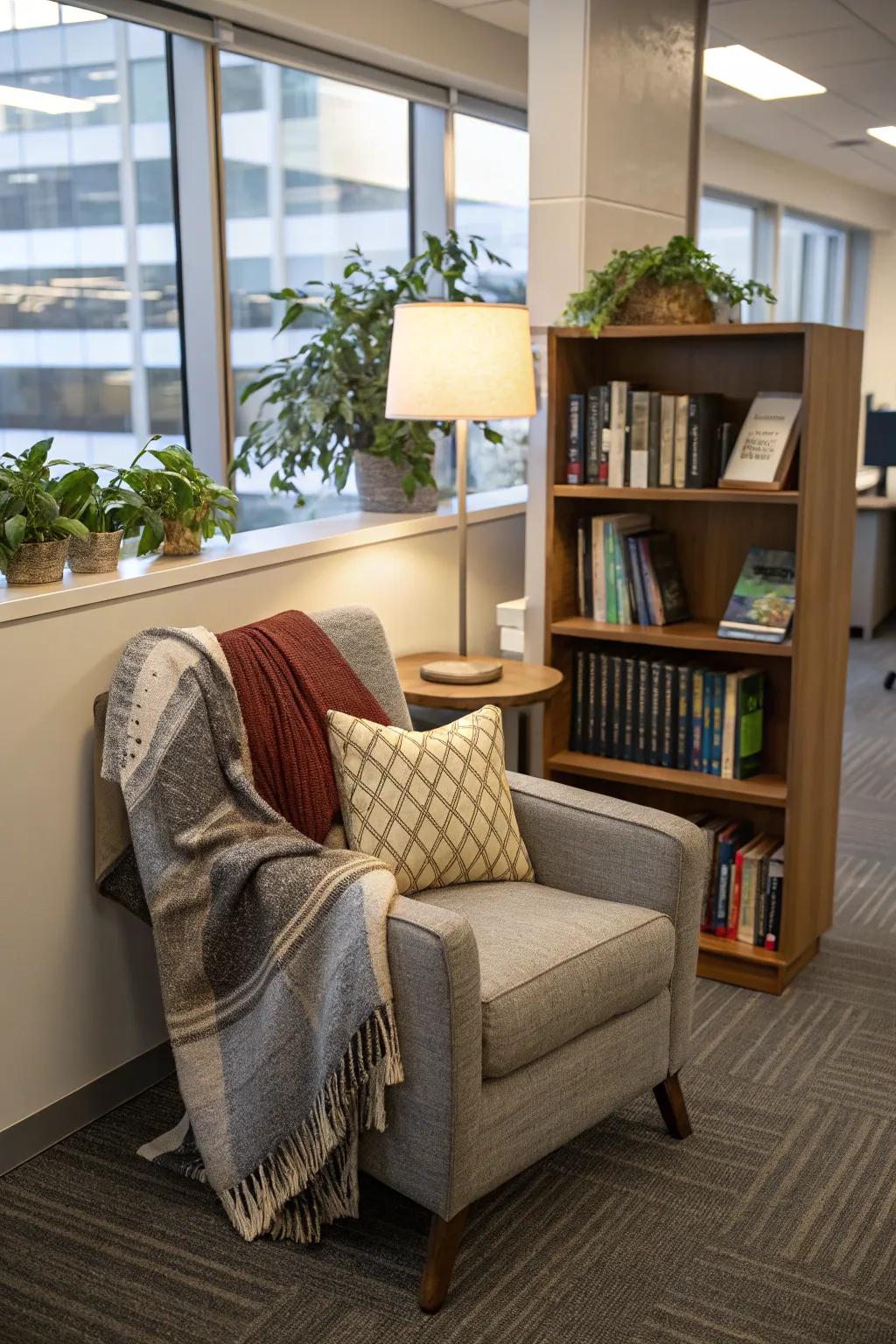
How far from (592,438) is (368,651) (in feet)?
2.75

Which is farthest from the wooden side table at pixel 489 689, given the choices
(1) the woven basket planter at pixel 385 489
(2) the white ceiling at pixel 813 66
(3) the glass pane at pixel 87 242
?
(2) the white ceiling at pixel 813 66

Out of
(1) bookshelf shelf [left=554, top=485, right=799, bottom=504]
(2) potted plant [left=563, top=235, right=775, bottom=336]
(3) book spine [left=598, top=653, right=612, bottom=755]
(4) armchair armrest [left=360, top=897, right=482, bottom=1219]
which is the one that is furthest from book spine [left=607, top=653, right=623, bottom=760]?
(4) armchair armrest [left=360, top=897, right=482, bottom=1219]

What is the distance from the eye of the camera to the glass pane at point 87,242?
→ 2.96 metres

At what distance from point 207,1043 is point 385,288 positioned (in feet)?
6.47

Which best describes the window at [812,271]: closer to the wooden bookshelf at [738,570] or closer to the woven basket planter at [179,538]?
the wooden bookshelf at [738,570]

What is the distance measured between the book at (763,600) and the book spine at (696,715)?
0.40 feet

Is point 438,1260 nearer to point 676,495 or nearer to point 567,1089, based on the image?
point 567,1089

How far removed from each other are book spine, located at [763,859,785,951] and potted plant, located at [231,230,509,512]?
123cm

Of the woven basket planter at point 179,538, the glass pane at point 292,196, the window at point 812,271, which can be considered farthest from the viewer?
the window at point 812,271

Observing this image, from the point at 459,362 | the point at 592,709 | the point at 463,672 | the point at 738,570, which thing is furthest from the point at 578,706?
the point at 459,362

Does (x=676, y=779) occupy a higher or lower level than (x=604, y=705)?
lower

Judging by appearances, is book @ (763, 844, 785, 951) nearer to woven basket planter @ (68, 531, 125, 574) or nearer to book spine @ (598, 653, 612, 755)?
book spine @ (598, 653, 612, 755)

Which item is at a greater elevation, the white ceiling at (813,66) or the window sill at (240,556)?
the white ceiling at (813,66)

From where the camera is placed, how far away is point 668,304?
2805 mm
